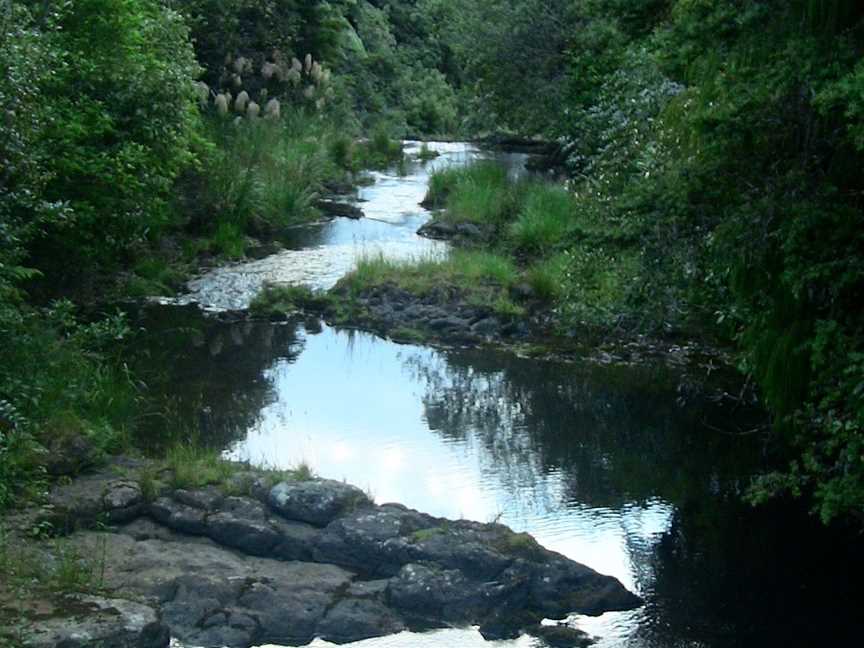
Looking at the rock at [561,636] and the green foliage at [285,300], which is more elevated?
the green foliage at [285,300]

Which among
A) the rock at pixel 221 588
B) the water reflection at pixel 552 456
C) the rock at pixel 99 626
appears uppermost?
the rock at pixel 99 626

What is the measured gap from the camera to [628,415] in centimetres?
1438

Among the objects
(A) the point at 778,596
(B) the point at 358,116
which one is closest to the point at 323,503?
(A) the point at 778,596

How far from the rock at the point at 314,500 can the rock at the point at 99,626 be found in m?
1.85

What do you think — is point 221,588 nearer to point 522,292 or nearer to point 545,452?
point 545,452

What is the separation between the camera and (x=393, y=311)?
18047mm

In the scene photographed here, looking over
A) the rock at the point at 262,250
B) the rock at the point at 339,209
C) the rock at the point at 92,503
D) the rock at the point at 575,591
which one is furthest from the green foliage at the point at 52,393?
the rock at the point at 339,209

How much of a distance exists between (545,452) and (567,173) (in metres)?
12.4

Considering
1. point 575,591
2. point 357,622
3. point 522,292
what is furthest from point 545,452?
point 522,292

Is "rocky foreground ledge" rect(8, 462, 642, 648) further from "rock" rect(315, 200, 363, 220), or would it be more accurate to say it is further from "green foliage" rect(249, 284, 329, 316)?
"rock" rect(315, 200, 363, 220)

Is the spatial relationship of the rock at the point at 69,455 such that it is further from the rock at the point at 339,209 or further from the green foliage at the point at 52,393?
the rock at the point at 339,209

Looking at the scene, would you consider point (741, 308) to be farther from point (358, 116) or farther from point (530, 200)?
point (358, 116)

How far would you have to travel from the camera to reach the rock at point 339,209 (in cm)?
2381

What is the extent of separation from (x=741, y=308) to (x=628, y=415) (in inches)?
190
